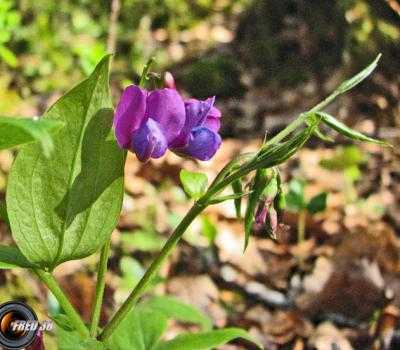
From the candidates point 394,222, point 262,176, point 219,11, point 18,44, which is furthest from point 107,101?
point 219,11

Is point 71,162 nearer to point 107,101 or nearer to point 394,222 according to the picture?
point 107,101

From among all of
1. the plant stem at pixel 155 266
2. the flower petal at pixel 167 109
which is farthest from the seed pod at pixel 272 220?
the flower petal at pixel 167 109

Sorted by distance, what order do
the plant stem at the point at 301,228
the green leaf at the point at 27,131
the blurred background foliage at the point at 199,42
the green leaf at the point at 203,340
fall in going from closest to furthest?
the green leaf at the point at 27,131 → the green leaf at the point at 203,340 → the plant stem at the point at 301,228 → the blurred background foliage at the point at 199,42

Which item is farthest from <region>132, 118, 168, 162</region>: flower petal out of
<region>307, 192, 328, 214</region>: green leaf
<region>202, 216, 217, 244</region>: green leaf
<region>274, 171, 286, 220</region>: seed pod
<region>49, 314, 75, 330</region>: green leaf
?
<region>202, 216, 217, 244</region>: green leaf

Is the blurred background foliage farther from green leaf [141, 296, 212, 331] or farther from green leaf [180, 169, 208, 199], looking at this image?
green leaf [180, 169, 208, 199]

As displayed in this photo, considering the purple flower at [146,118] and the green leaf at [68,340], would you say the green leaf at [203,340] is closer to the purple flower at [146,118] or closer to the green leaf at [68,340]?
the green leaf at [68,340]

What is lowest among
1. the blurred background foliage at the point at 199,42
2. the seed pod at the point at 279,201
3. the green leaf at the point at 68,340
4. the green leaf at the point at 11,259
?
the blurred background foliage at the point at 199,42

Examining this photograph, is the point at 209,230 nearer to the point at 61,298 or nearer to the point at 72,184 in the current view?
the point at 61,298
